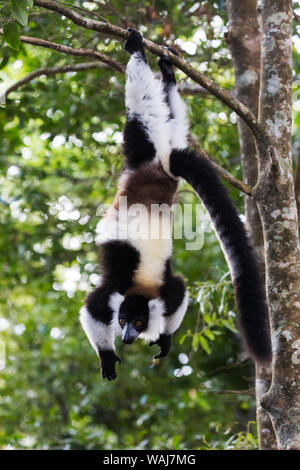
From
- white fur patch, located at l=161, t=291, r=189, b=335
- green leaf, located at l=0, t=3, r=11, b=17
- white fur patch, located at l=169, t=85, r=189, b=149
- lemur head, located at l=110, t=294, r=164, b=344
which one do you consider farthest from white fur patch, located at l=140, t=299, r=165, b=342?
green leaf, located at l=0, t=3, r=11, b=17

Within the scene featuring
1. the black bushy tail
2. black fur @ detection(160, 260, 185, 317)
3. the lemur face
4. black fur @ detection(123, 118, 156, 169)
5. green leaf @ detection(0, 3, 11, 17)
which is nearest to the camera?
the black bushy tail

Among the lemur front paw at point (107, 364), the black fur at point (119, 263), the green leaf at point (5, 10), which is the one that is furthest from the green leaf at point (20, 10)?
the lemur front paw at point (107, 364)

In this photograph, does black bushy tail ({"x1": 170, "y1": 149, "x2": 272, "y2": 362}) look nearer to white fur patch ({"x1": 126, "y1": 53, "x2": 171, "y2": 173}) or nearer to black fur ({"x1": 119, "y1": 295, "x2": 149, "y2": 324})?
white fur patch ({"x1": 126, "y1": 53, "x2": 171, "y2": 173})

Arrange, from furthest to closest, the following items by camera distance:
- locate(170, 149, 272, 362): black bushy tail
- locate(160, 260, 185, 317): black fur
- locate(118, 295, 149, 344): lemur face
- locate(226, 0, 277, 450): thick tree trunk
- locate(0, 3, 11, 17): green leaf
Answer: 1. locate(226, 0, 277, 450): thick tree trunk
2. locate(160, 260, 185, 317): black fur
3. locate(118, 295, 149, 344): lemur face
4. locate(0, 3, 11, 17): green leaf
5. locate(170, 149, 272, 362): black bushy tail

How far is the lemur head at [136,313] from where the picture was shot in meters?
3.54

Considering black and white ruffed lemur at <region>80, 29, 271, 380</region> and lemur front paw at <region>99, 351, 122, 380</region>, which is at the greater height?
black and white ruffed lemur at <region>80, 29, 271, 380</region>

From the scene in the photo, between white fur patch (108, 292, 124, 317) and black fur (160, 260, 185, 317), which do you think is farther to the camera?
black fur (160, 260, 185, 317)

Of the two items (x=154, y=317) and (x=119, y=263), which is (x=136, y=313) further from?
(x=119, y=263)

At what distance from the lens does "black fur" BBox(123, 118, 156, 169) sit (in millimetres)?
3811

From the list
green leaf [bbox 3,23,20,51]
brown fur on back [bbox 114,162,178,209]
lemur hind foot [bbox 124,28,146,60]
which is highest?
lemur hind foot [bbox 124,28,146,60]

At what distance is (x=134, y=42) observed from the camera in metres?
3.63

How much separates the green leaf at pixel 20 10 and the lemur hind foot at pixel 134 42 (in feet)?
2.58

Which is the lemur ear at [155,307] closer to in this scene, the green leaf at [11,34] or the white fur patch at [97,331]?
the white fur patch at [97,331]
